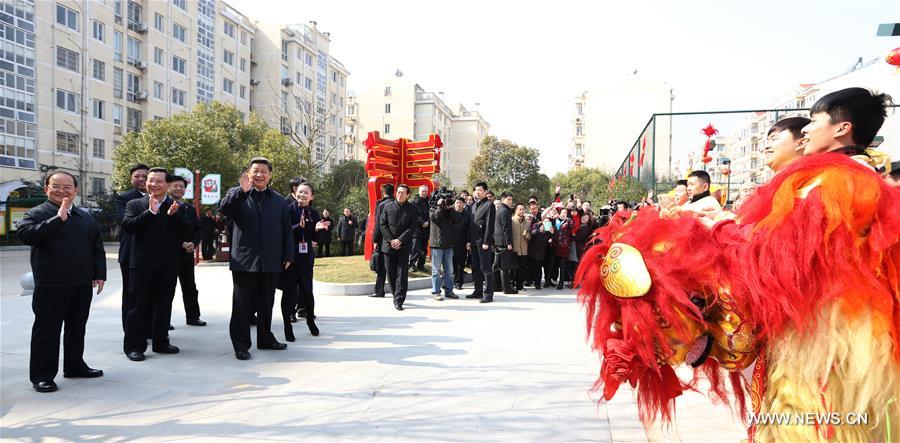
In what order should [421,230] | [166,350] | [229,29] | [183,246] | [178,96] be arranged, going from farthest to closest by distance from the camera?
1. [229,29]
2. [178,96]
3. [421,230]
4. [183,246]
5. [166,350]

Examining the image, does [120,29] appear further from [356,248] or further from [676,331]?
[676,331]

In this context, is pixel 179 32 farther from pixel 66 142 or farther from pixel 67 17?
pixel 66 142

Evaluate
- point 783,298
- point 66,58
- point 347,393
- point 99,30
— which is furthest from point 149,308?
point 99,30

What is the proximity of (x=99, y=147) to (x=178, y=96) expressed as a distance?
8.10m

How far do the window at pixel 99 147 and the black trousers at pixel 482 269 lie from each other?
31710 millimetres

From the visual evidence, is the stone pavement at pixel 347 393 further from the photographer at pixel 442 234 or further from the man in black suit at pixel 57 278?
the photographer at pixel 442 234

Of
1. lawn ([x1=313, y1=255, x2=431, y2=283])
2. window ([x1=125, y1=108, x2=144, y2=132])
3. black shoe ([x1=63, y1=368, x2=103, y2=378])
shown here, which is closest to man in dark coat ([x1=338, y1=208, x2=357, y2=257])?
lawn ([x1=313, y1=255, x2=431, y2=283])

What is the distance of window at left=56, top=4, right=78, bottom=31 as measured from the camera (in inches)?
1183

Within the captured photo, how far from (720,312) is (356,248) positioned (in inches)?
841

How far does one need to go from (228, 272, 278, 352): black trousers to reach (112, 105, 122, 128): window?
115ft

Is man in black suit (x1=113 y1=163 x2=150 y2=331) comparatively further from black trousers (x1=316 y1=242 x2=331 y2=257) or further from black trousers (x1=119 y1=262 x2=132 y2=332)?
black trousers (x1=316 y1=242 x2=331 y2=257)

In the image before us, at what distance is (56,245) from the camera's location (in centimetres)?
420

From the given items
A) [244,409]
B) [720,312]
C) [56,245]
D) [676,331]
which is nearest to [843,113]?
[720,312]

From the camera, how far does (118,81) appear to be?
114 feet
